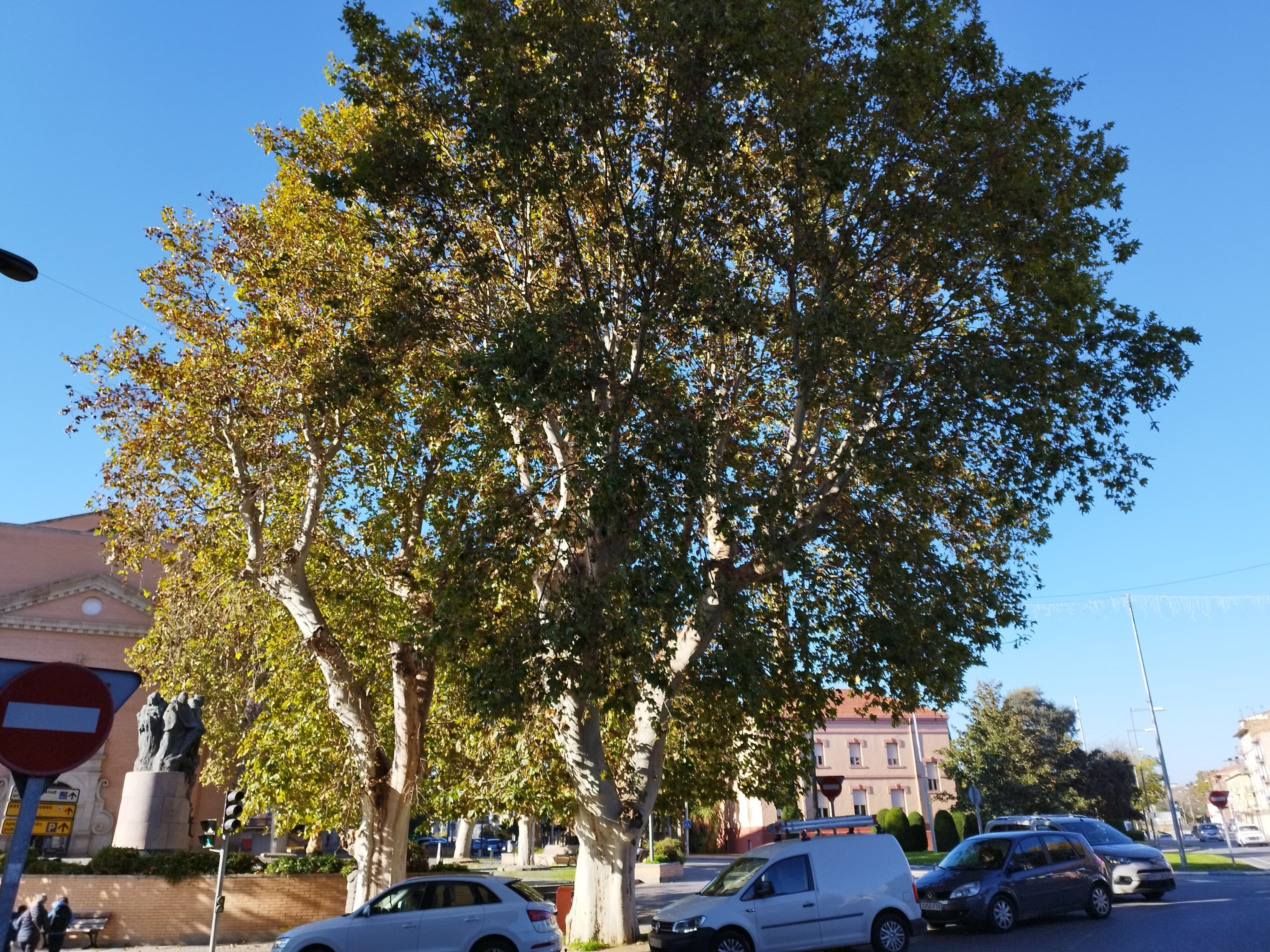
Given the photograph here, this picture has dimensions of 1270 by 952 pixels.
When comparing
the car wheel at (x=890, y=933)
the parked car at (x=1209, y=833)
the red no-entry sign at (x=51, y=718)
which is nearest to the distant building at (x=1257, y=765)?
the parked car at (x=1209, y=833)

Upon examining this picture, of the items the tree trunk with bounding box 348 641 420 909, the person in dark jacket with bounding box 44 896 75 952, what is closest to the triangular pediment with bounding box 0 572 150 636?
the person in dark jacket with bounding box 44 896 75 952

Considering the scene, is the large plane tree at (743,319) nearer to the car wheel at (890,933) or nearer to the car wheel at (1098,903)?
the car wheel at (890,933)

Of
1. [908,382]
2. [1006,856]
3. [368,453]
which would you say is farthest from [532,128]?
[1006,856]

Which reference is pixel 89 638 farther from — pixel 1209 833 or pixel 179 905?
pixel 1209 833

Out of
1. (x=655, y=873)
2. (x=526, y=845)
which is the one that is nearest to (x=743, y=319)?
(x=655, y=873)

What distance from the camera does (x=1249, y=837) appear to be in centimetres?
6781

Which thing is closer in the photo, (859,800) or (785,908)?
(785,908)

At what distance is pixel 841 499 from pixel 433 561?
7.10m

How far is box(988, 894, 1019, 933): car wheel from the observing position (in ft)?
48.4

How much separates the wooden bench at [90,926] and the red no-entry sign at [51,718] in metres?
18.8

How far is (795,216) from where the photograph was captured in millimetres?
13047

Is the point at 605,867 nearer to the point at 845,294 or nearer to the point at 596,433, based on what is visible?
the point at 596,433

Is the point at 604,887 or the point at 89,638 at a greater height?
the point at 89,638

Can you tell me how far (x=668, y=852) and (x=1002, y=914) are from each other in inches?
1096
